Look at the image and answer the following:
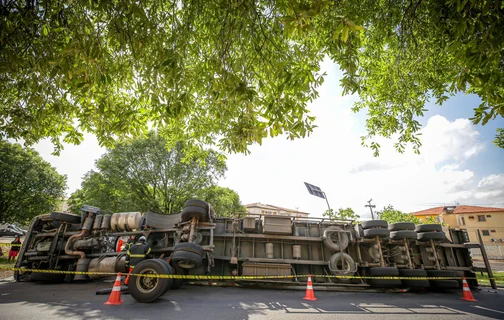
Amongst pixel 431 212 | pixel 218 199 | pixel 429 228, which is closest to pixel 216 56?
pixel 429 228

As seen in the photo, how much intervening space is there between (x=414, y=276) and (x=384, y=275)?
112 cm

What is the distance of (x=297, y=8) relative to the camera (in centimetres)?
236

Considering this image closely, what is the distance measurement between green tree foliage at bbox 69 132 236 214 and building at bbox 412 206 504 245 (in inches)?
1965

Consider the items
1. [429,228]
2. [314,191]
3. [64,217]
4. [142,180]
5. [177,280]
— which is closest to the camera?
[177,280]

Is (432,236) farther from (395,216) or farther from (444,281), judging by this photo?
(395,216)

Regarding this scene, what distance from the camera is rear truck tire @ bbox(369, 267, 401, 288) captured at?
7.64 metres

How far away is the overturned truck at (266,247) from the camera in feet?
25.9

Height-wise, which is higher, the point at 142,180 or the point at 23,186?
the point at 142,180

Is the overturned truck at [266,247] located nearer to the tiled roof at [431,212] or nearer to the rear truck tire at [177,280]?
the rear truck tire at [177,280]

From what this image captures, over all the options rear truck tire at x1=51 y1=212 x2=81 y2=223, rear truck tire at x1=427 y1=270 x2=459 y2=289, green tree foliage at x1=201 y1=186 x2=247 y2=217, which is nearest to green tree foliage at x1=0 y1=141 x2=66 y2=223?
green tree foliage at x1=201 y1=186 x2=247 y2=217

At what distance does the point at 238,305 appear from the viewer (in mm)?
5492

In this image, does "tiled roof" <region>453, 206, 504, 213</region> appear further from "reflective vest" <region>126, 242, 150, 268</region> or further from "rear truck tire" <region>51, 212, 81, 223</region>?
"rear truck tire" <region>51, 212, 81, 223</region>

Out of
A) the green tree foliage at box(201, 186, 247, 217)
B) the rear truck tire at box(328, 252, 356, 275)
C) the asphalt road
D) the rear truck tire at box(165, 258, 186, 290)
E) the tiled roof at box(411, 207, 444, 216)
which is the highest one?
the tiled roof at box(411, 207, 444, 216)

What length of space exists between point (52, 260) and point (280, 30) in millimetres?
10821
